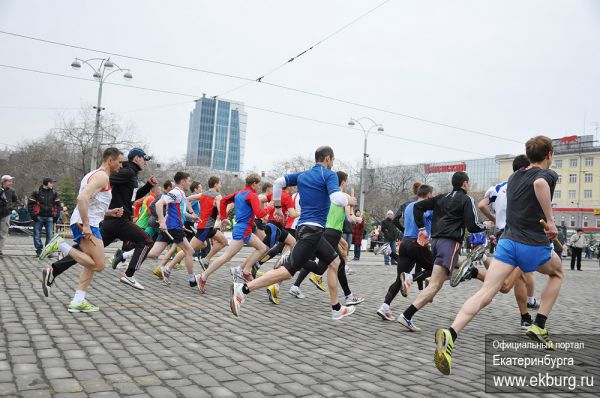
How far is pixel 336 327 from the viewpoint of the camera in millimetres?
5809

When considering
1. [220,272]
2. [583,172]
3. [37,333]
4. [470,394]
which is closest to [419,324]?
[470,394]

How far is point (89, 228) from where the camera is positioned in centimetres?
570

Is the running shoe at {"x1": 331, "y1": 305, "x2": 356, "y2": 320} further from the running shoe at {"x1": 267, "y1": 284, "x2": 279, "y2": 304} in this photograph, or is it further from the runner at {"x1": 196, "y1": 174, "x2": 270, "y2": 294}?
the runner at {"x1": 196, "y1": 174, "x2": 270, "y2": 294}

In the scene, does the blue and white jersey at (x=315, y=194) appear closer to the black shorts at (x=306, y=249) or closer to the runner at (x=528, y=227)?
the black shorts at (x=306, y=249)

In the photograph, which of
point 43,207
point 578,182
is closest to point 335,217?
point 43,207

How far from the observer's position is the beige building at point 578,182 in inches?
3381

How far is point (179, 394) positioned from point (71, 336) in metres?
1.86

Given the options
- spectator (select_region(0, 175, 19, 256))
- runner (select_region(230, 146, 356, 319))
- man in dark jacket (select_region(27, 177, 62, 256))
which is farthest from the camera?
man in dark jacket (select_region(27, 177, 62, 256))

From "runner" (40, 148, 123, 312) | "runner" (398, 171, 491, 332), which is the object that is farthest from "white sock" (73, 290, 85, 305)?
"runner" (398, 171, 491, 332)

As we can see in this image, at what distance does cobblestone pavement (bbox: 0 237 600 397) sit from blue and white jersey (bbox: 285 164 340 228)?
124 cm

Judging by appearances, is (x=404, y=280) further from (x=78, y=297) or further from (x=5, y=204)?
(x=5, y=204)

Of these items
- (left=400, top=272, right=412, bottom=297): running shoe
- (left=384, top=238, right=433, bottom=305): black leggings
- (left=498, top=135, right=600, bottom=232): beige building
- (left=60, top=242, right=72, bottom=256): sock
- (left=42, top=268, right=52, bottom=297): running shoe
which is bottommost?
(left=42, top=268, right=52, bottom=297): running shoe

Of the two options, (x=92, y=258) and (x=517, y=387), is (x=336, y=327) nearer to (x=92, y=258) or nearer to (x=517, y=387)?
(x=517, y=387)

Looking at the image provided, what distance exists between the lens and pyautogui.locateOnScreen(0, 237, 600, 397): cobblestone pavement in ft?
11.4
